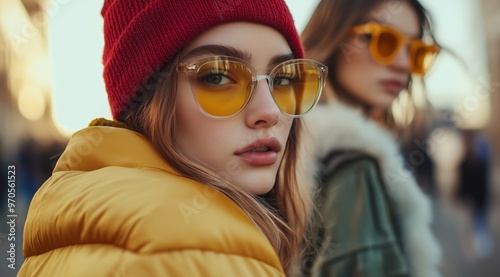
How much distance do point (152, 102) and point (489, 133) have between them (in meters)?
2.17

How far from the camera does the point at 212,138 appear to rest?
2.97 ft

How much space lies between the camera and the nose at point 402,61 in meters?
1.71

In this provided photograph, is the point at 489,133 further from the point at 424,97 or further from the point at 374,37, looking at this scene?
the point at 374,37

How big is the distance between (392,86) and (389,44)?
14 centimetres

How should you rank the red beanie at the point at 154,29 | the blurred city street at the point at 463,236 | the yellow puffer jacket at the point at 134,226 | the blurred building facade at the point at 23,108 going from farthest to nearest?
1. the blurred city street at the point at 463,236
2. the blurred building facade at the point at 23,108
3. the red beanie at the point at 154,29
4. the yellow puffer jacket at the point at 134,226

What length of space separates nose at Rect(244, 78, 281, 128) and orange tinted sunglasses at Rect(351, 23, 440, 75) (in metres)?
0.85

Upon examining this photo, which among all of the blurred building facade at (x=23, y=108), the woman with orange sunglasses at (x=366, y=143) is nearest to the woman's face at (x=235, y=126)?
the woman with orange sunglasses at (x=366, y=143)

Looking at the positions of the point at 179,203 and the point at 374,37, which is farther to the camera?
the point at 374,37

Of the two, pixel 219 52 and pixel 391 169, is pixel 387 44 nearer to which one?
pixel 391 169

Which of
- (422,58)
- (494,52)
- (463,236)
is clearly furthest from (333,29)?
(463,236)

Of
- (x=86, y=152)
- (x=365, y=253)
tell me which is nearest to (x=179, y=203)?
(x=86, y=152)

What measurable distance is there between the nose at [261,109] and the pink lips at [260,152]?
28 millimetres

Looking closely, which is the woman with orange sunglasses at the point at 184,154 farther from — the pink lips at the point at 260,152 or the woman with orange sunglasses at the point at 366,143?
the woman with orange sunglasses at the point at 366,143

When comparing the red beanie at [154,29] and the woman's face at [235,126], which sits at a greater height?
the red beanie at [154,29]
